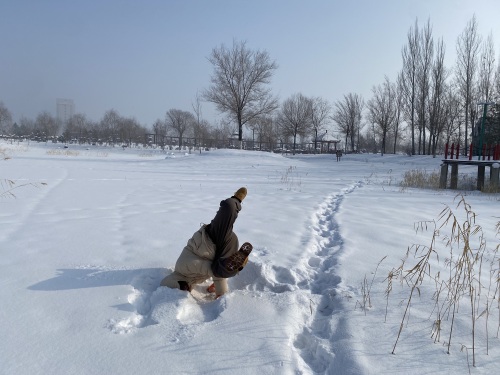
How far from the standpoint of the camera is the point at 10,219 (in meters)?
5.20

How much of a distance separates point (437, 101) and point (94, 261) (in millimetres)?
34120

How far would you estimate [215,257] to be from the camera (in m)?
3.13

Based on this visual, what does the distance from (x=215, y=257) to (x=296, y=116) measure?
158 ft

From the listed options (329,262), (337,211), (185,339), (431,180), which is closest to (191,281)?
(185,339)

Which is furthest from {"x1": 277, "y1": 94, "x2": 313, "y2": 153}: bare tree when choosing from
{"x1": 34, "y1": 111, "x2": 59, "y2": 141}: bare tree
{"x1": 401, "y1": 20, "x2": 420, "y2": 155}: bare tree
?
{"x1": 34, "y1": 111, "x2": 59, "y2": 141}: bare tree

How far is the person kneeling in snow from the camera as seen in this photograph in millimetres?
3008

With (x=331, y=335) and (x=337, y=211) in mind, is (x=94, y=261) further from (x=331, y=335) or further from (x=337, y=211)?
(x=337, y=211)

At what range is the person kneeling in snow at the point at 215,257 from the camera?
9.87ft

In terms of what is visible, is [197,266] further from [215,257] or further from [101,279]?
[101,279]

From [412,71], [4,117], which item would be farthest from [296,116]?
[4,117]

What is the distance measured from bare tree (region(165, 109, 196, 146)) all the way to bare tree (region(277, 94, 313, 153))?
1968 centimetres

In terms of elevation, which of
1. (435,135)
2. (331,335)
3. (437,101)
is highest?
(437,101)

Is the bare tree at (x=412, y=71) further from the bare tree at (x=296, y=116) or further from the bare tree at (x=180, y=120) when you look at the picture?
the bare tree at (x=180, y=120)

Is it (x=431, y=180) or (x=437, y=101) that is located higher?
(x=437, y=101)
